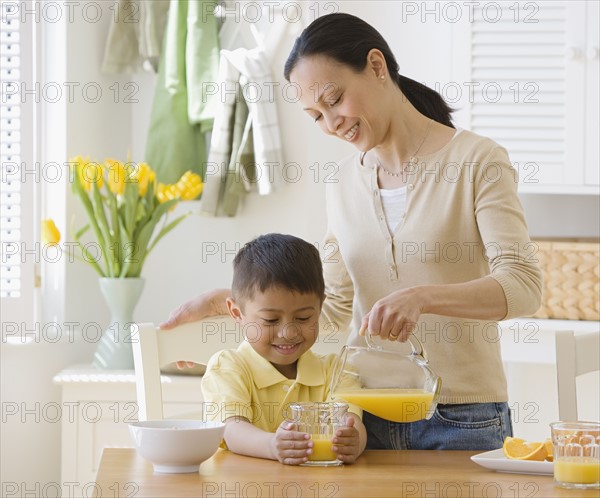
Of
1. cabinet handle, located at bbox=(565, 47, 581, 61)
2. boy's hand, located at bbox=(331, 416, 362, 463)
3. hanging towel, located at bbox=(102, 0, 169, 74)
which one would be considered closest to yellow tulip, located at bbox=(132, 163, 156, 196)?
hanging towel, located at bbox=(102, 0, 169, 74)

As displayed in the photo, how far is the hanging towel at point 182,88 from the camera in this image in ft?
9.17

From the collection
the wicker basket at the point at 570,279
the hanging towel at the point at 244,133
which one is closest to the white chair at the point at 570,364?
the wicker basket at the point at 570,279

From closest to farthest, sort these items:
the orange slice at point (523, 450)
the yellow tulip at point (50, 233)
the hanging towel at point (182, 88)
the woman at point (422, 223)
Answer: the orange slice at point (523, 450) → the woman at point (422, 223) → the yellow tulip at point (50, 233) → the hanging towel at point (182, 88)

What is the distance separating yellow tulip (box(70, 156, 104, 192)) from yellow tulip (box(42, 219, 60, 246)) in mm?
140

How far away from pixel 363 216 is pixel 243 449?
1.60 feet

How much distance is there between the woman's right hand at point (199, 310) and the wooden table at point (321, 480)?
274 millimetres

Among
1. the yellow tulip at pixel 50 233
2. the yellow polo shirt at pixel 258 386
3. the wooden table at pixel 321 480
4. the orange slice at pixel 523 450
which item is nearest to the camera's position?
the wooden table at pixel 321 480

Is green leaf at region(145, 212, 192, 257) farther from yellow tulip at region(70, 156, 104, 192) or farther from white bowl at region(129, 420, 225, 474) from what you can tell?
white bowl at region(129, 420, 225, 474)

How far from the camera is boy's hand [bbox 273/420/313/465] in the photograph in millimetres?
1280

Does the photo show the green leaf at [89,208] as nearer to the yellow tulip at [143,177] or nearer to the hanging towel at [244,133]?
the yellow tulip at [143,177]

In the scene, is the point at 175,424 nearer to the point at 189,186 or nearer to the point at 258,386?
the point at 258,386

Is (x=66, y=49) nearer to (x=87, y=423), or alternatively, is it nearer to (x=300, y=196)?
(x=300, y=196)

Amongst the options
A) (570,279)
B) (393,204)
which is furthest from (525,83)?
(393,204)

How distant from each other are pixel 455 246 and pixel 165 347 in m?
0.49
